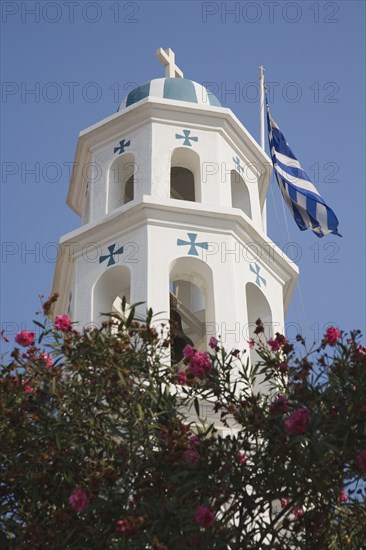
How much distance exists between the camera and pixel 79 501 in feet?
31.4

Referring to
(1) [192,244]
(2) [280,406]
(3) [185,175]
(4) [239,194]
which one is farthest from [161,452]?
(3) [185,175]

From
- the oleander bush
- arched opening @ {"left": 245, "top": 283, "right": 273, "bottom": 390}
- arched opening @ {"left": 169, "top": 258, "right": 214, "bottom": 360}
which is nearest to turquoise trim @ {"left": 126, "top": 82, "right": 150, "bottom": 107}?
arched opening @ {"left": 169, "top": 258, "right": 214, "bottom": 360}

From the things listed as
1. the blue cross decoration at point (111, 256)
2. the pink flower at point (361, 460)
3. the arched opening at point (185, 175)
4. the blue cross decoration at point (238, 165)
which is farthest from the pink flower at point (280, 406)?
the blue cross decoration at point (238, 165)

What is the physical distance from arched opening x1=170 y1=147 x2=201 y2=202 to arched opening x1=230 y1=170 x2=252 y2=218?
2.12 feet

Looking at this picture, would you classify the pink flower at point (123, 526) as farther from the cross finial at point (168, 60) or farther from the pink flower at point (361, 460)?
the cross finial at point (168, 60)

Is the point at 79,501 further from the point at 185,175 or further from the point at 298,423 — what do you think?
the point at 185,175

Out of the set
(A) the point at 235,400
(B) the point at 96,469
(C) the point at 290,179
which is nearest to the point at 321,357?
(A) the point at 235,400

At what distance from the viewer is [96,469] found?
33.4 feet

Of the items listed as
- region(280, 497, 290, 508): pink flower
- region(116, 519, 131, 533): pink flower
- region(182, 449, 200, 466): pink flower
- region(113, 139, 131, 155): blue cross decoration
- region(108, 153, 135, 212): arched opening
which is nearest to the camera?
region(116, 519, 131, 533): pink flower

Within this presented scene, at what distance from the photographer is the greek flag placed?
18641mm

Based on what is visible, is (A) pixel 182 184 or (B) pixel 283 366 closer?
(B) pixel 283 366

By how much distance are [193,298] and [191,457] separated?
1046 centimetres

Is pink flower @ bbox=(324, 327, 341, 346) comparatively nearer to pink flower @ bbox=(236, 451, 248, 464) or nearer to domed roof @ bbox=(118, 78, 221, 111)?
pink flower @ bbox=(236, 451, 248, 464)

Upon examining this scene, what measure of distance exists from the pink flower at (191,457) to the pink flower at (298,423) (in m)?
0.76
